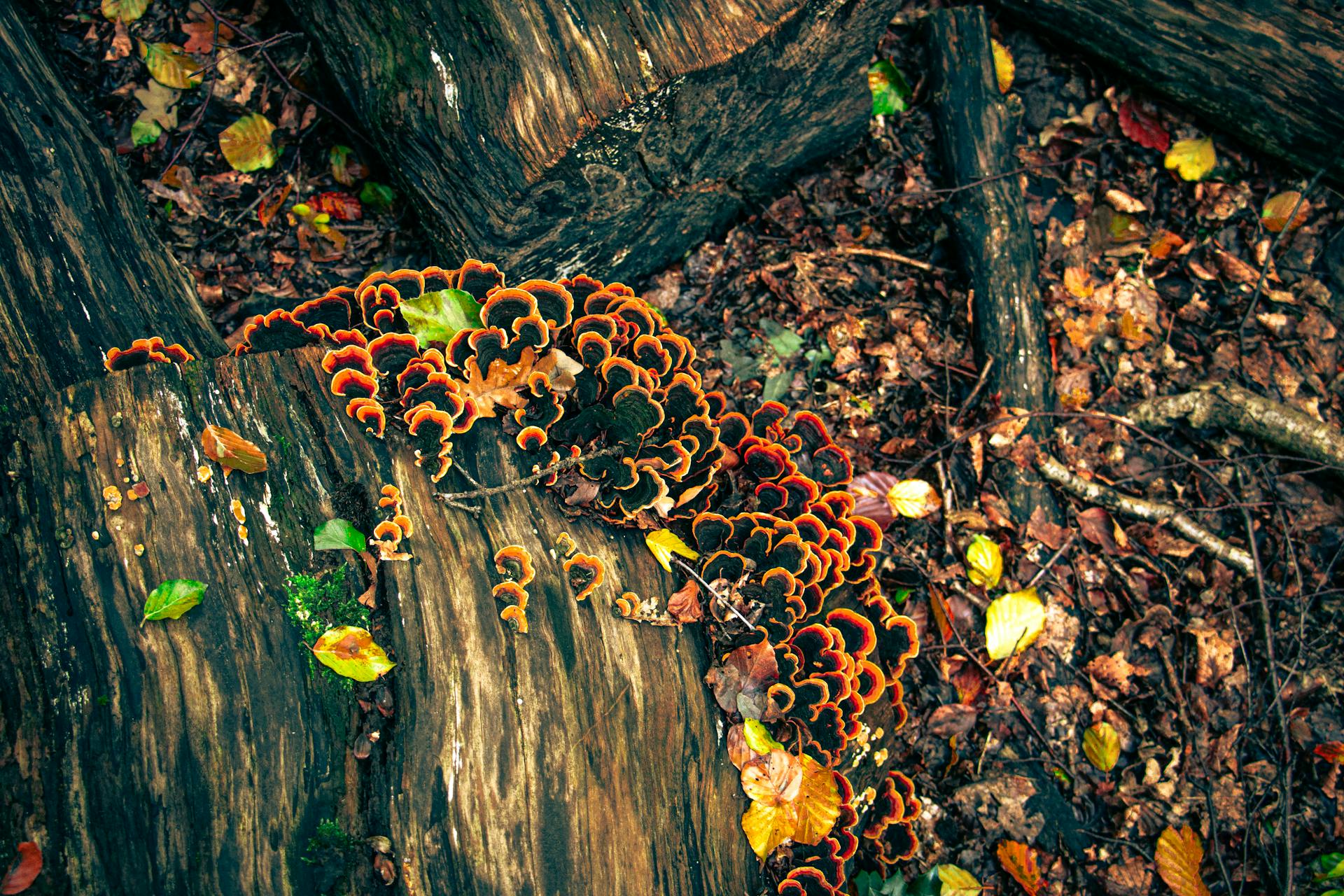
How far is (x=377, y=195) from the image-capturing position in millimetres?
4938

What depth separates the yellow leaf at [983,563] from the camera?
459 centimetres

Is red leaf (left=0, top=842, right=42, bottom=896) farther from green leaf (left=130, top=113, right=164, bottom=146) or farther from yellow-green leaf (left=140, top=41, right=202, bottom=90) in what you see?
yellow-green leaf (left=140, top=41, right=202, bottom=90)

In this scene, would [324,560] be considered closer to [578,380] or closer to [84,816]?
[84,816]

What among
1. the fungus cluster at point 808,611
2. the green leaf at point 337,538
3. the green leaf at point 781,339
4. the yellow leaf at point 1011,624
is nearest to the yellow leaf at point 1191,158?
the green leaf at point 781,339

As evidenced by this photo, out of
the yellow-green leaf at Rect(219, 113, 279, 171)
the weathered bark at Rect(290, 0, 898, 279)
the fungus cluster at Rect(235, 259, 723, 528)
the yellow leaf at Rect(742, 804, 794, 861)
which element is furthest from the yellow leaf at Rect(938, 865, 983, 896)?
the yellow-green leaf at Rect(219, 113, 279, 171)

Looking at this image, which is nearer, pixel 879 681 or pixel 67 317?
pixel 67 317

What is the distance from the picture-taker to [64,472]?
2.84m

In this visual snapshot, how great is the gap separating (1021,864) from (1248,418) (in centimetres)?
336

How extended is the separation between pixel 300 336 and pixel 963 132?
15.3ft

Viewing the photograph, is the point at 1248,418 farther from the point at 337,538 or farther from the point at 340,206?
the point at 340,206

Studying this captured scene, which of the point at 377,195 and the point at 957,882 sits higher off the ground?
the point at 377,195

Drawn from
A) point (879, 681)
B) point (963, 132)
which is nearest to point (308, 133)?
point (963, 132)

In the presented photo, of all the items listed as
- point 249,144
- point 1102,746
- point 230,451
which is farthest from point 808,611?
point 249,144

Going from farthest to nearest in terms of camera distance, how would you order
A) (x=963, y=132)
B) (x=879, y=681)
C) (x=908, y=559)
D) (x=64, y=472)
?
(x=963, y=132), (x=908, y=559), (x=879, y=681), (x=64, y=472)
